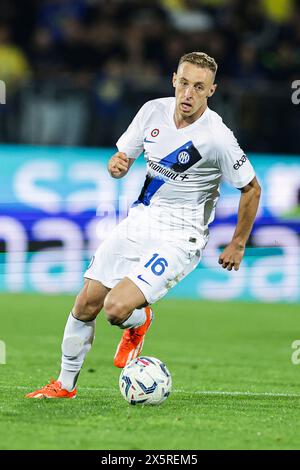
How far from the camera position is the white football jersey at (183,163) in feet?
24.4

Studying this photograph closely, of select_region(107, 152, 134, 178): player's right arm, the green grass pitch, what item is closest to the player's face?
select_region(107, 152, 134, 178): player's right arm

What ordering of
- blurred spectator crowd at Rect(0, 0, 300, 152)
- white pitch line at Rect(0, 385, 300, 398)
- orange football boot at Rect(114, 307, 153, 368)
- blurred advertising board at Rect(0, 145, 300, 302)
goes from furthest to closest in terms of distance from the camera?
blurred spectator crowd at Rect(0, 0, 300, 152) < blurred advertising board at Rect(0, 145, 300, 302) < white pitch line at Rect(0, 385, 300, 398) < orange football boot at Rect(114, 307, 153, 368)

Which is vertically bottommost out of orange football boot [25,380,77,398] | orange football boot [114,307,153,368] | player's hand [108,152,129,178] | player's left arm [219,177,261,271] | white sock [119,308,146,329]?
orange football boot [25,380,77,398]

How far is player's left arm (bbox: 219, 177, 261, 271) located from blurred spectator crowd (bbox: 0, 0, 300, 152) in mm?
7947

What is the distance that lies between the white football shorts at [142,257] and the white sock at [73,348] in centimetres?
33

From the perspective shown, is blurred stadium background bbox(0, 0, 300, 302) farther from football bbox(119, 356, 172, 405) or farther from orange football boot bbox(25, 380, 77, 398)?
football bbox(119, 356, 172, 405)

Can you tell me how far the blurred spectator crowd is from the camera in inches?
600

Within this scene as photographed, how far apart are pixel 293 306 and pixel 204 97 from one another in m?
7.45

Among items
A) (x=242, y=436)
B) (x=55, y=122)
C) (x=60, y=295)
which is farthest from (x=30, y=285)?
(x=242, y=436)

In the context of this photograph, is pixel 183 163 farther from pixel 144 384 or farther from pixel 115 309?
pixel 144 384

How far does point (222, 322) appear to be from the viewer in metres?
13.0

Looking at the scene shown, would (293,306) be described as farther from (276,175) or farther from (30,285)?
(30,285)

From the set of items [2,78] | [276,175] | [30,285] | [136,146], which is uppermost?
[136,146]

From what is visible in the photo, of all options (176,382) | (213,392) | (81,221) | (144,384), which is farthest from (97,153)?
(144,384)
